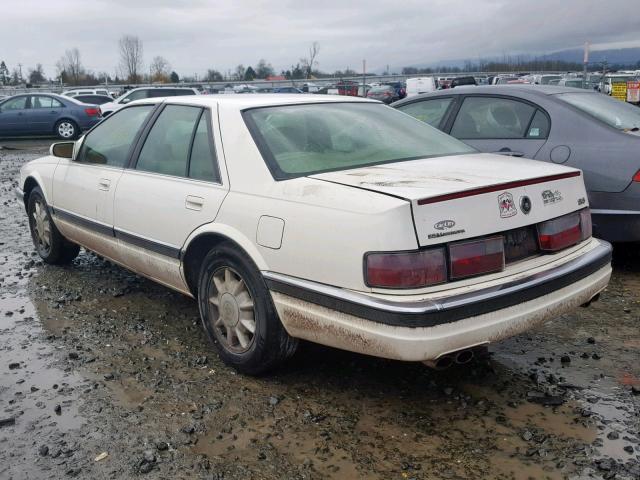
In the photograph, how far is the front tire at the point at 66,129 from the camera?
19406 mm

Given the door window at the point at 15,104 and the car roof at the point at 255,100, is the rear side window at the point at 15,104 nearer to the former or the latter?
the door window at the point at 15,104

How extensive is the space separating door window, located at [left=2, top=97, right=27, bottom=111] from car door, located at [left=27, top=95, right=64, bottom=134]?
10.6 inches

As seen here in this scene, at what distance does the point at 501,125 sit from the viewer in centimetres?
575

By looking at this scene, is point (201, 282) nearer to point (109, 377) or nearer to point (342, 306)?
point (109, 377)

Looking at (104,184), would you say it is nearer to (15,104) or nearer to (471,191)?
(471,191)

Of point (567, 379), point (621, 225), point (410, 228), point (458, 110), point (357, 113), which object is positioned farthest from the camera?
point (458, 110)

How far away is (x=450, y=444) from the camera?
2873 millimetres

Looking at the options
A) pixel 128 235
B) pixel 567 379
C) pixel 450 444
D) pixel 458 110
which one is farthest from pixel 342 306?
pixel 458 110

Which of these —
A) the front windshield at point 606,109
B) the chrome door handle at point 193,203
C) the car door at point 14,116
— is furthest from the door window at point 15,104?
the chrome door handle at point 193,203

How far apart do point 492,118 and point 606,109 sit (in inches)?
37.7

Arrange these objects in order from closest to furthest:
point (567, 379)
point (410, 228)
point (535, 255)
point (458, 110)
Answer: point (410, 228) → point (535, 255) → point (567, 379) → point (458, 110)

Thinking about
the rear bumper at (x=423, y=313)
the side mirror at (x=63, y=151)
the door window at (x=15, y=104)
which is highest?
the door window at (x=15, y=104)

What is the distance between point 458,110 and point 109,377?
4.02 meters

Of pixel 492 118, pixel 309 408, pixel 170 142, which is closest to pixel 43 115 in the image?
pixel 492 118
